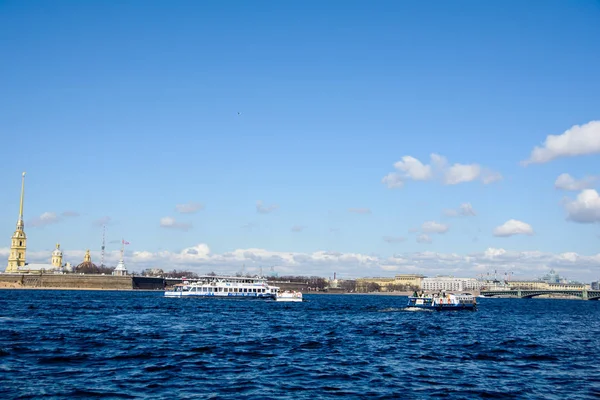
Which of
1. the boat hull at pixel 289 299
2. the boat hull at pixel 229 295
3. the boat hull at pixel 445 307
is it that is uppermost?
the boat hull at pixel 445 307

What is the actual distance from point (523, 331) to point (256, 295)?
331 feet

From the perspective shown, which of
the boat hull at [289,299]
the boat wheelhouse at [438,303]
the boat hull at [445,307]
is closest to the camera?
the boat hull at [445,307]

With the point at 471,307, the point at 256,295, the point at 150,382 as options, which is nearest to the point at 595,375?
the point at 150,382

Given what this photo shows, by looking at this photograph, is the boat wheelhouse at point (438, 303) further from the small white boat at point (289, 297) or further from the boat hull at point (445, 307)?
the small white boat at point (289, 297)

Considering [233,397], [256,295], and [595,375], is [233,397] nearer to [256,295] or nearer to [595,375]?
[595,375]

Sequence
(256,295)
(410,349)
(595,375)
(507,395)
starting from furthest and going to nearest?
(256,295)
(410,349)
(595,375)
(507,395)

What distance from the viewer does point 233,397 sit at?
2827 centimetres

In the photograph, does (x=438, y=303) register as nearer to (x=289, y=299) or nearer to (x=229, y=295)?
(x=289, y=299)

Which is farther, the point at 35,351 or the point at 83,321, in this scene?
the point at 83,321

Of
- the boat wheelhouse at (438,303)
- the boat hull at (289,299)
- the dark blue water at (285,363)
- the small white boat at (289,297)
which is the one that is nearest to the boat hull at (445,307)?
the boat wheelhouse at (438,303)

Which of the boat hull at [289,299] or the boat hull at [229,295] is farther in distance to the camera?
the boat hull at [229,295]

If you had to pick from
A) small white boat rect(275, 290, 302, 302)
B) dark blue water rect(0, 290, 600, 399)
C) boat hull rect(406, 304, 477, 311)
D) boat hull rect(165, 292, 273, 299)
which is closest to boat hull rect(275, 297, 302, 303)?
small white boat rect(275, 290, 302, 302)

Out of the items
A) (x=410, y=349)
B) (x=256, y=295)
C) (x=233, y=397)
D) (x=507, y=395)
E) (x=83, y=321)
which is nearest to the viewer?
(x=233, y=397)

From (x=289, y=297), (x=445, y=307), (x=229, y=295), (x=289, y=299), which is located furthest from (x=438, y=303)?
(x=229, y=295)
